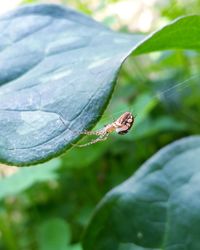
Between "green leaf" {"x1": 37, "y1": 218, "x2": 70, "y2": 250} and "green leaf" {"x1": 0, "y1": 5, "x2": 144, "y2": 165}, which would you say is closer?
"green leaf" {"x1": 0, "y1": 5, "x2": 144, "y2": 165}

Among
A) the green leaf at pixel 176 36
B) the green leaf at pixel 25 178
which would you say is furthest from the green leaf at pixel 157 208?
the green leaf at pixel 25 178

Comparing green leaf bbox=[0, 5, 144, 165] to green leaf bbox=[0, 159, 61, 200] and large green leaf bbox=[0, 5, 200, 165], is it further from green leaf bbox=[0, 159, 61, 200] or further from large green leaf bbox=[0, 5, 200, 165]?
green leaf bbox=[0, 159, 61, 200]

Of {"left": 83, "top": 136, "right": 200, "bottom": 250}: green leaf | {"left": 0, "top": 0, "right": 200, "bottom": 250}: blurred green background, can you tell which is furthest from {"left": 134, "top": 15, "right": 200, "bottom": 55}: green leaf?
{"left": 0, "top": 0, "right": 200, "bottom": 250}: blurred green background

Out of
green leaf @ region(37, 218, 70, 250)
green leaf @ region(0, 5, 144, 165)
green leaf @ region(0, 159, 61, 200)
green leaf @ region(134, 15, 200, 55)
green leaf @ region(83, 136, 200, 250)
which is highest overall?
green leaf @ region(134, 15, 200, 55)

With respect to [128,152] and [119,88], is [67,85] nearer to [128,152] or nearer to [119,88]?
[128,152]

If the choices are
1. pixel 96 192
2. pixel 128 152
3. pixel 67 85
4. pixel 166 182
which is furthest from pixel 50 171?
pixel 67 85

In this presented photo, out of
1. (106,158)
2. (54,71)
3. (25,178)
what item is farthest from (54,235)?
(54,71)
